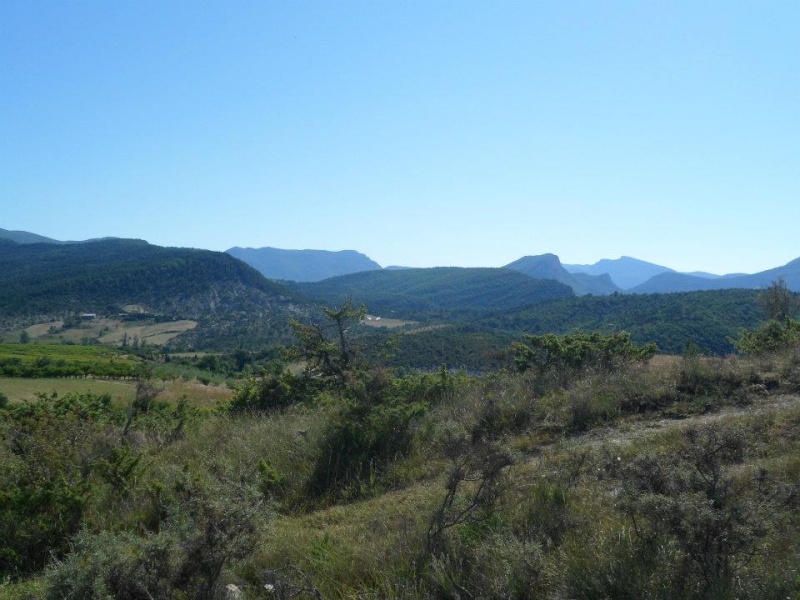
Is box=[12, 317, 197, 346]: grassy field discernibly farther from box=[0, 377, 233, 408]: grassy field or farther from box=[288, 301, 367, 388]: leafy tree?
box=[288, 301, 367, 388]: leafy tree

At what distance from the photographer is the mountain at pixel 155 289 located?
103 meters

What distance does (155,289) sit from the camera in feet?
403

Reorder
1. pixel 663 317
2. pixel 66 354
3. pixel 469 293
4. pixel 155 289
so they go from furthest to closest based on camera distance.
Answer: pixel 469 293, pixel 155 289, pixel 663 317, pixel 66 354


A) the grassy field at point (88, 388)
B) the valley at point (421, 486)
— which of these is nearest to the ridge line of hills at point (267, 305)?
the grassy field at point (88, 388)

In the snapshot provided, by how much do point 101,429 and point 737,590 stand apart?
6267 mm

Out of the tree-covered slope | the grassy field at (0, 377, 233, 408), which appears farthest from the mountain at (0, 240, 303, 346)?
the grassy field at (0, 377, 233, 408)

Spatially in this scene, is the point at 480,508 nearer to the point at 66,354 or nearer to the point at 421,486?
the point at 421,486

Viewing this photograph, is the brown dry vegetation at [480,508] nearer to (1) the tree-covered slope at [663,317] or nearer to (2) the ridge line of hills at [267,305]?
(1) the tree-covered slope at [663,317]

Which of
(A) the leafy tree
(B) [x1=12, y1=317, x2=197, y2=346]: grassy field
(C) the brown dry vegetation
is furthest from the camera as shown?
(B) [x1=12, y1=317, x2=197, y2=346]: grassy field

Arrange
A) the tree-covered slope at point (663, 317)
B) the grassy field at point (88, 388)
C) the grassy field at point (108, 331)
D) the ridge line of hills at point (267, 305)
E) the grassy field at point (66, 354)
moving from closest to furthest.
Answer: the grassy field at point (88, 388)
the grassy field at point (66, 354)
the tree-covered slope at point (663, 317)
the ridge line of hills at point (267, 305)
the grassy field at point (108, 331)

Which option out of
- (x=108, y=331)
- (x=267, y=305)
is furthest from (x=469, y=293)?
(x=108, y=331)

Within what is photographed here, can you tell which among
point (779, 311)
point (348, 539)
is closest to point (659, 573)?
point (348, 539)

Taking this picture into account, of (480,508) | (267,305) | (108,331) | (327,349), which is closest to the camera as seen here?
(480,508)

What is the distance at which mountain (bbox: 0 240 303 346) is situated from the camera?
337 ft
